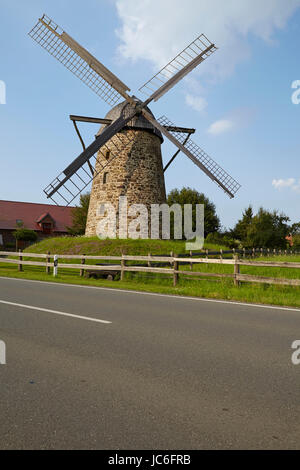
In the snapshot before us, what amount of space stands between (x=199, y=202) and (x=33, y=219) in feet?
88.9

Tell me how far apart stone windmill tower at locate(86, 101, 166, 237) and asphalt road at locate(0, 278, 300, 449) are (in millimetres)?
19427

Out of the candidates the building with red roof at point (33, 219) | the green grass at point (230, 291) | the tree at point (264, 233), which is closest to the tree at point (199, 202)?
the tree at point (264, 233)

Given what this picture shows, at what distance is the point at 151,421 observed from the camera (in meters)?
2.90

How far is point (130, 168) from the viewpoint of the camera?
84.6ft

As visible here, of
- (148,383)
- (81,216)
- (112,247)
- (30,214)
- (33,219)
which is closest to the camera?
(148,383)

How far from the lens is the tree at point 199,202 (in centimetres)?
4709

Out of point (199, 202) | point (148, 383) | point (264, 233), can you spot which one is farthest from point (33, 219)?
point (148, 383)

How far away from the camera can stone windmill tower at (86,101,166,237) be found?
25719 mm

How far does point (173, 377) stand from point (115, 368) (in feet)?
2.30

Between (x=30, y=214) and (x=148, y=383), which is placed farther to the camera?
(x=30, y=214)

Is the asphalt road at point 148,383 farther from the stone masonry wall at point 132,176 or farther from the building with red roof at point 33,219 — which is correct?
the building with red roof at point 33,219

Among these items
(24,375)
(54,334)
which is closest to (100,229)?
(54,334)

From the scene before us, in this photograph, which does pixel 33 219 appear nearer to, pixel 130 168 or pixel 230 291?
pixel 130 168
